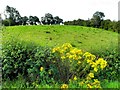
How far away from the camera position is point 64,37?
11.6 metres

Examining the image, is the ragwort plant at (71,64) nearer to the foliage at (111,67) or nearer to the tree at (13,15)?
the foliage at (111,67)

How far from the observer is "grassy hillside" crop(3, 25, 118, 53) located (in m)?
10.4

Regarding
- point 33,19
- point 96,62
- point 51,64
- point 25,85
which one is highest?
point 33,19

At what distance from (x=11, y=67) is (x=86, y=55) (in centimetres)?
197

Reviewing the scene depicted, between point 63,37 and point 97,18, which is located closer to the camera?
point 63,37

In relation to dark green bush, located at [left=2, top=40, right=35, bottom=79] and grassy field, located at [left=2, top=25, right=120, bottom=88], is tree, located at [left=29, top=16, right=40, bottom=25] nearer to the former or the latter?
grassy field, located at [left=2, top=25, right=120, bottom=88]

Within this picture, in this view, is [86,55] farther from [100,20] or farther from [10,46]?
[100,20]

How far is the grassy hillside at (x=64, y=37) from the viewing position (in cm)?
1042

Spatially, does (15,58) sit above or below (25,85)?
above

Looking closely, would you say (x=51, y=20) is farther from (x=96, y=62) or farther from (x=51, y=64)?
(x=96, y=62)

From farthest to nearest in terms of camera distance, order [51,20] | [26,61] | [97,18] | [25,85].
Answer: [97,18] < [51,20] < [26,61] < [25,85]

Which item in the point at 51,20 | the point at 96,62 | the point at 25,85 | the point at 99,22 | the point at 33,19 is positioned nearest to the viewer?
the point at 96,62

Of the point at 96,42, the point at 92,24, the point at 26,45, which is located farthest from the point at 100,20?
the point at 26,45

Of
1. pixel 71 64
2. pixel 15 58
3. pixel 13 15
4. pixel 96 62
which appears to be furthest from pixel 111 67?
pixel 13 15
